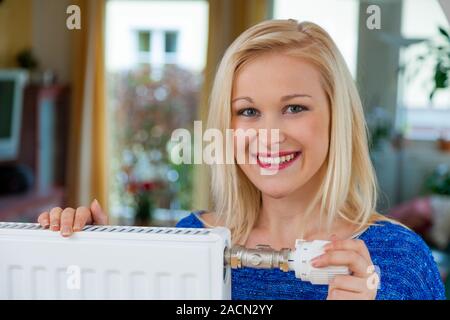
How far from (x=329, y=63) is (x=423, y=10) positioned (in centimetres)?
283

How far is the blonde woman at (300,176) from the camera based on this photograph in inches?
22.4

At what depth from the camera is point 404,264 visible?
2.10ft

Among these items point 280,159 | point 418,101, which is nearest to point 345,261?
point 280,159

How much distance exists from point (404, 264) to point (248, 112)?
0.22 meters

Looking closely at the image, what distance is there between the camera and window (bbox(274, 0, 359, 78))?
64 cm

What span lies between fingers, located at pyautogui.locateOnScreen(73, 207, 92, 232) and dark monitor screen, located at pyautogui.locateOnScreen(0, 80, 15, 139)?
2353mm

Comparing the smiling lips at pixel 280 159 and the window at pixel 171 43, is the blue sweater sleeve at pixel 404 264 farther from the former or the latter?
the window at pixel 171 43

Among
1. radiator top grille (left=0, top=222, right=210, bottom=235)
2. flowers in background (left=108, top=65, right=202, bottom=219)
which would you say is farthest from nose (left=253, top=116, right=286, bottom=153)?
flowers in background (left=108, top=65, right=202, bottom=219)

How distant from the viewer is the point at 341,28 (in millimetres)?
656

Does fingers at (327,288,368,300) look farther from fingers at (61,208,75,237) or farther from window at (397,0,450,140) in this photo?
window at (397,0,450,140)

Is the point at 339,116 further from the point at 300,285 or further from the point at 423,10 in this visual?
the point at 423,10

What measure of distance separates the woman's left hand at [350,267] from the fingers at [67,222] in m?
0.20

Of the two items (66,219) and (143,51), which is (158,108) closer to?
(143,51)
